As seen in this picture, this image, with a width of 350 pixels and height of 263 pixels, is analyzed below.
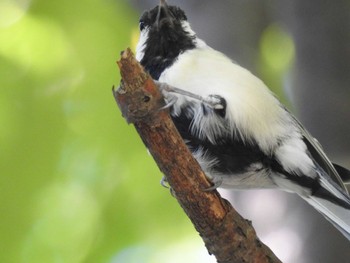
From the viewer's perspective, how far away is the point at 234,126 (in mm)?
765

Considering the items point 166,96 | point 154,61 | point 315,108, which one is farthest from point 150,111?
point 315,108

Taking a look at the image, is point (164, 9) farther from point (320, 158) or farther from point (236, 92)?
point (320, 158)

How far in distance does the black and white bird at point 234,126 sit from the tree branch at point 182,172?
2.5 inches

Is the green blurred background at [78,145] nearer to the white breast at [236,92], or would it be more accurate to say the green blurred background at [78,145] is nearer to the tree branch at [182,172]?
the white breast at [236,92]

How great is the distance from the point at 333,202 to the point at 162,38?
1.27 ft

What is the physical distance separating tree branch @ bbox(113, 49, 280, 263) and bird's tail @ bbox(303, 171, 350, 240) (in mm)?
166

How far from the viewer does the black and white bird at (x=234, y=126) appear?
30.0 inches

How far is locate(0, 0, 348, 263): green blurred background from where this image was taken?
117cm

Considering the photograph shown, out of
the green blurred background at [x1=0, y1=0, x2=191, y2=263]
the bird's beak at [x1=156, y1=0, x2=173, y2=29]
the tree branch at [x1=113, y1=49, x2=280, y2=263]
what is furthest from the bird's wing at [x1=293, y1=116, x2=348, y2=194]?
the green blurred background at [x1=0, y1=0, x2=191, y2=263]

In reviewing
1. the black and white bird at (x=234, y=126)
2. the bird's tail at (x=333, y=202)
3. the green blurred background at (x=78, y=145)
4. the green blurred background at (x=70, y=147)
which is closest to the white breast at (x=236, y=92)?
the black and white bird at (x=234, y=126)

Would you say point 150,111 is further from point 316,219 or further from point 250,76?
point 316,219

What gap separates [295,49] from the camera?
115cm

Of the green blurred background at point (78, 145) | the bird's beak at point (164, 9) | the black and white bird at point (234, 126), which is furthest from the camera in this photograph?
the green blurred background at point (78, 145)

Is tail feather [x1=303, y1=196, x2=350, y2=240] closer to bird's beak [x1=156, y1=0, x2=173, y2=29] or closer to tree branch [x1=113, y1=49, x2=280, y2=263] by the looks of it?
tree branch [x1=113, y1=49, x2=280, y2=263]
